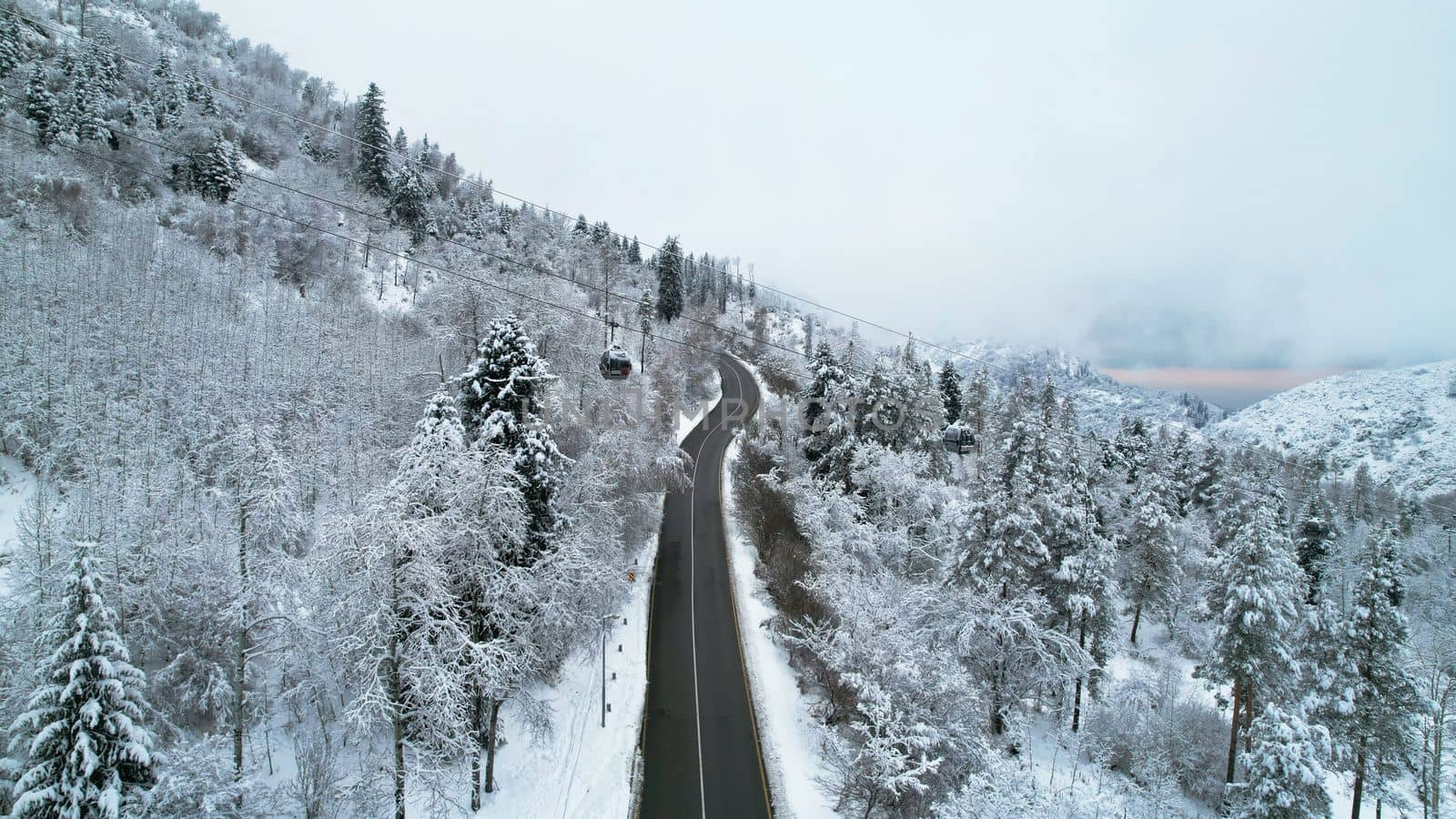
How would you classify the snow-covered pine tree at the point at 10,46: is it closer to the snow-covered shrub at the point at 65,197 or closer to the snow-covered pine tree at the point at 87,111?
the snow-covered pine tree at the point at 87,111

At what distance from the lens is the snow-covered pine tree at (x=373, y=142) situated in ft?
210

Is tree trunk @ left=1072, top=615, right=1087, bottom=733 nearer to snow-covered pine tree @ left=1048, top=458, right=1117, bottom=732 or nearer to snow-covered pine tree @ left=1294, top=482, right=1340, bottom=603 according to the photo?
snow-covered pine tree @ left=1048, top=458, right=1117, bottom=732

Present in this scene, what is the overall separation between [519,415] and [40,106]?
58161 millimetres

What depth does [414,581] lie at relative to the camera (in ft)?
45.1

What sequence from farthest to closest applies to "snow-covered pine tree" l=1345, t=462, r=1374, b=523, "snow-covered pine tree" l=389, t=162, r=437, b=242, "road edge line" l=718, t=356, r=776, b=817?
"snow-covered pine tree" l=1345, t=462, r=1374, b=523 → "snow-covered pine tree" l=389, t=162, r=437, b=242 → "road edge line" l=718, t=356, r=776, b=817

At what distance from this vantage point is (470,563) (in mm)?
15773

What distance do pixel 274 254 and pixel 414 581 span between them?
4626cm

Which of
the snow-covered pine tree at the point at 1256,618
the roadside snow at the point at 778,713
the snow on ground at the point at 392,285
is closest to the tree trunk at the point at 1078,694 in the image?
the snow-covered pine tree at the point at 1256,618

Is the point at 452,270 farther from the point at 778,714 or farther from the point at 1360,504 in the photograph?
the point at 1360,504

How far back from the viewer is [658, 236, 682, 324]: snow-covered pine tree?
81375mm

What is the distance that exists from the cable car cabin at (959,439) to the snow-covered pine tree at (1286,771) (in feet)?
A: 129

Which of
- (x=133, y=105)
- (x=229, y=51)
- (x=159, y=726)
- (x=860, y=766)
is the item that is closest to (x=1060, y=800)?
(x=860, y=766)

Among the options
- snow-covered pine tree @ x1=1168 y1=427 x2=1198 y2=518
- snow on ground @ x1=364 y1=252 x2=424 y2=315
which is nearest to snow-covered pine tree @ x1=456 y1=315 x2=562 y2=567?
snow on ground @ x1=364 y1=252 x2=424 y2=315

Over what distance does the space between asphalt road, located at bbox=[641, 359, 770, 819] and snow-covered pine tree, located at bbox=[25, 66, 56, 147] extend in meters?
57.0
